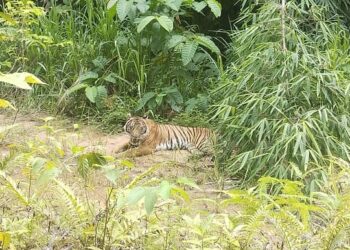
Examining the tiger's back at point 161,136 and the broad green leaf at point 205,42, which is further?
the broad green leaf at point 205,42

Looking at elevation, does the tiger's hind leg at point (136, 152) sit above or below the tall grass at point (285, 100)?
below

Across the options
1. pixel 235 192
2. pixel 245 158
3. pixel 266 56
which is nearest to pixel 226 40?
pixel 266 56

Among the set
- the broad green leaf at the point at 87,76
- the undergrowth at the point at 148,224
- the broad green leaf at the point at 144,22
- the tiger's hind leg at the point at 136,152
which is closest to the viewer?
the undergrowth at the point at 148,224

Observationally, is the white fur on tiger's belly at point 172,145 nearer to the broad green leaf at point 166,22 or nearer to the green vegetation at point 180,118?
the green vegetation at point 180,118

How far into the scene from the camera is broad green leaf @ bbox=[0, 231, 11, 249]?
1918mm

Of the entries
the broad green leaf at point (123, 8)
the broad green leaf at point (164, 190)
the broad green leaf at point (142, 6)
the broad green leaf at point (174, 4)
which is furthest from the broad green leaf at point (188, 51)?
the broad green leaf at point (164, 190)

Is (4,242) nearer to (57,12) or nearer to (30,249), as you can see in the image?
(30,249)

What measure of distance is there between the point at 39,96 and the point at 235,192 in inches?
153

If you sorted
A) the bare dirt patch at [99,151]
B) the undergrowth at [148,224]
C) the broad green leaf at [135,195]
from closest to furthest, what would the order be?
the broad green leaf at [135,195] → the undergrowth at [148,224] → the bare dirt patch at [99,151]

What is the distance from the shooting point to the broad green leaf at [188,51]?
546cm

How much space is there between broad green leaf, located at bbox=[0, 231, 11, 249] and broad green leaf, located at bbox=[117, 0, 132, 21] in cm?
355

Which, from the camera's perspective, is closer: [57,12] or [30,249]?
[30,249]

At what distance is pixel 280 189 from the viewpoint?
11.5 feet

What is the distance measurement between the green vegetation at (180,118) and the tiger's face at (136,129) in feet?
1.09
